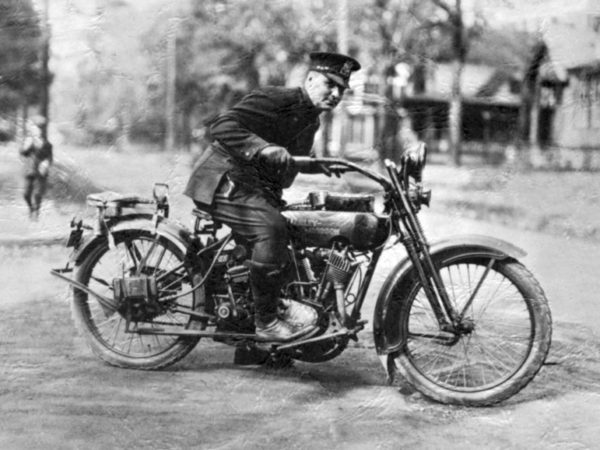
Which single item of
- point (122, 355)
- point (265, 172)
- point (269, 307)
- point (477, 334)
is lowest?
point (122, 355)

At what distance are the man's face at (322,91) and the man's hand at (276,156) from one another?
33 centimetres

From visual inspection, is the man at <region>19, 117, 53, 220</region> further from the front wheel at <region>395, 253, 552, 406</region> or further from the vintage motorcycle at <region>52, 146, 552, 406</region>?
the front wheel at <region>395, 253, 552, 406</region>

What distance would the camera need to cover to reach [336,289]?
2.86 m

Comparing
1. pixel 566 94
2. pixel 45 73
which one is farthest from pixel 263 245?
pixel 566 94

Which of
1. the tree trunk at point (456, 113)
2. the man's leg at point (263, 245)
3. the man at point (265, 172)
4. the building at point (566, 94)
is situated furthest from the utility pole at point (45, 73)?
the building at point (566, 94)

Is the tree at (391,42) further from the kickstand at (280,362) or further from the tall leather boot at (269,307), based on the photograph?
the kickstand at (280,362)

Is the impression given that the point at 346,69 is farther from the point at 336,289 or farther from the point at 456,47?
the point at 336,289

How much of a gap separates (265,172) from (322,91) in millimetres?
469

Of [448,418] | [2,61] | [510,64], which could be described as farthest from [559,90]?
[2,61]

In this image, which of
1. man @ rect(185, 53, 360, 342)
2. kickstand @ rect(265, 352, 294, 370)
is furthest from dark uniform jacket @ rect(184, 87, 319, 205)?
kickstand @ rect(265, 352, 294, 370)

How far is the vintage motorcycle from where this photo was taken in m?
2.75

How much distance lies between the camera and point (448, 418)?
2691 mm

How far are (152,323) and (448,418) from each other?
1.45 metres

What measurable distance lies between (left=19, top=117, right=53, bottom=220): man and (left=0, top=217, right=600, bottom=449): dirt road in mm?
271
